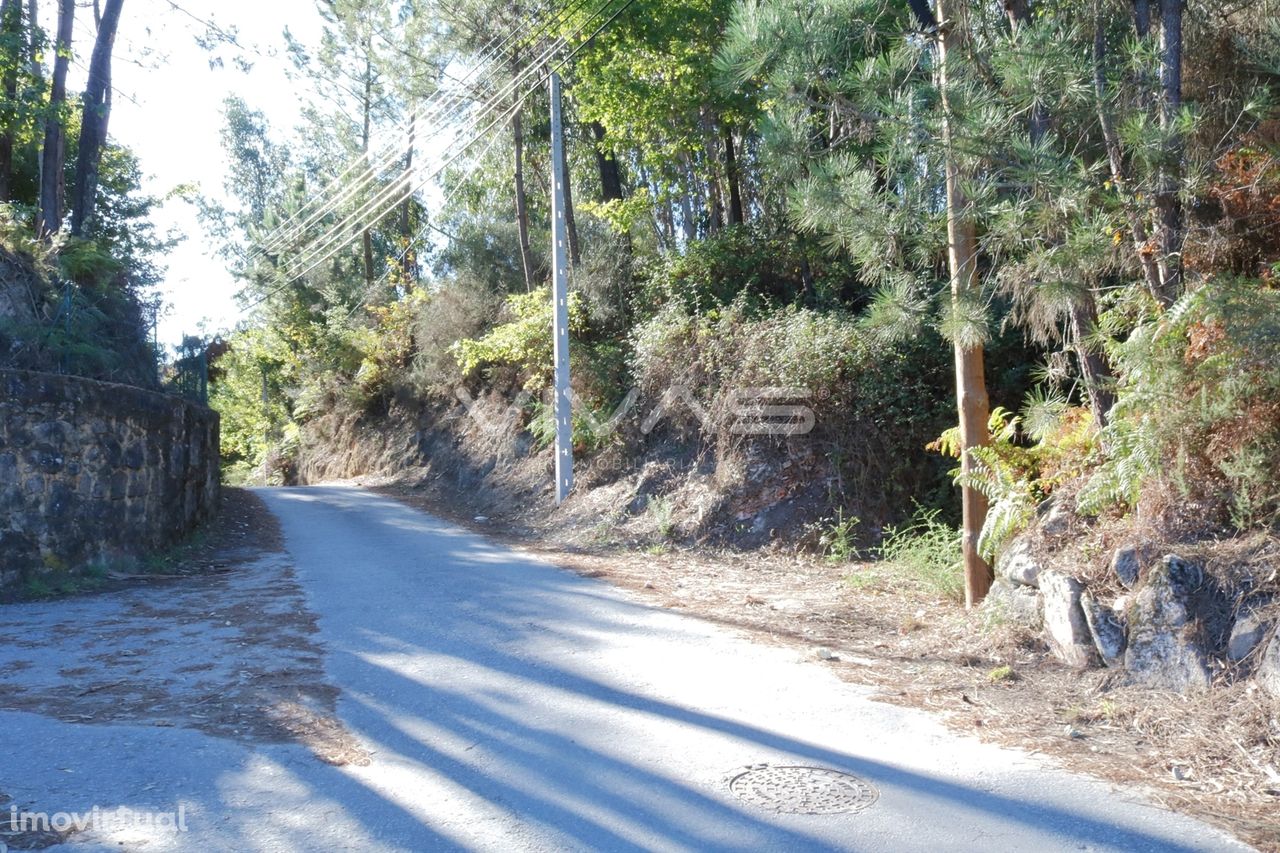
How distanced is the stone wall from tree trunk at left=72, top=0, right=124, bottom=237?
5.54 metres

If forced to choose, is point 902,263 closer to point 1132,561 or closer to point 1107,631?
point 1132,561

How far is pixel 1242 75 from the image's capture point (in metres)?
7.37

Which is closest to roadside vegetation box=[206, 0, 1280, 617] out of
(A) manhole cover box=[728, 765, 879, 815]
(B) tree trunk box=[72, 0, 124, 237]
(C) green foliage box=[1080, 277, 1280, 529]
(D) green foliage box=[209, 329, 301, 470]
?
(C) green foliage box=[1080, 277, 1280, 529]

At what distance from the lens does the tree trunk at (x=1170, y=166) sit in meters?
6.80

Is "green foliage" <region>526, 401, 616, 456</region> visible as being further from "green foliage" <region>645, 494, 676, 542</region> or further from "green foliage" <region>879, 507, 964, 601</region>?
"green foliage" <region>879, 507, 964, 601</region>

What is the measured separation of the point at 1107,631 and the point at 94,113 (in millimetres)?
16737

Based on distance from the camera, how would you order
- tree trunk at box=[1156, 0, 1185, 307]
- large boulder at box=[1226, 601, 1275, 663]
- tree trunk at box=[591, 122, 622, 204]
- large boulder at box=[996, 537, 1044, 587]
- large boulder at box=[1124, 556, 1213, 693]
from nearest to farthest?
large boulder at box=[1226, 601, 1275, 663]
large boulder at box=[1124, 556, 1213, 693]
tree trunk at box=[1156, 0, 1185, 307]
large boulder at box=[996, 537, 1044, 587]
tree trunk at box=[591, 122, 622, 204]

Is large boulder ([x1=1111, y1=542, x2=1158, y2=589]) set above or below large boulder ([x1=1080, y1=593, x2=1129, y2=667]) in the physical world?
above

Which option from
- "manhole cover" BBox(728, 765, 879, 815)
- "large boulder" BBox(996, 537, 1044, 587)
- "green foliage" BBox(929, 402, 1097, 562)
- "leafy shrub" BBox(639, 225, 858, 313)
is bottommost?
"manhole cover" BBox(728, 765, 879, 815)

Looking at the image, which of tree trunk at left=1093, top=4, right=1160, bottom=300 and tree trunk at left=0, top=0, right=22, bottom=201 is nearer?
tree trunk at left=1093, top=4, right=1160, bottom=300

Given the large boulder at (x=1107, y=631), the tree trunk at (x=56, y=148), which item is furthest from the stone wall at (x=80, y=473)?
the large boulder at (x=1107, y=631)

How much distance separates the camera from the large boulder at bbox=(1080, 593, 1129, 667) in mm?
6275

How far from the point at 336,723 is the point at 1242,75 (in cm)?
806

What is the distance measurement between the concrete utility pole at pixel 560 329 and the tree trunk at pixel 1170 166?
10523mm
